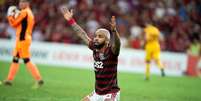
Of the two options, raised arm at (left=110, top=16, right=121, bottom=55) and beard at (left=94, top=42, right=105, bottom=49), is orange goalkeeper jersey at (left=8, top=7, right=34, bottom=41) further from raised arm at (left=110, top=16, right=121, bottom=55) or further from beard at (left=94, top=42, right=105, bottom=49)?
raised arm at (left=110, top=16, right=121, bottom=55)

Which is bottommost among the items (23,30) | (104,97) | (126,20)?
(104,97)

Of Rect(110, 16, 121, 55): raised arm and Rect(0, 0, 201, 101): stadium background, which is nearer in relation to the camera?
Rect(110, 16, 121, 55): raised arm

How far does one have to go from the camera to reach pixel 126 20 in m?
31.8

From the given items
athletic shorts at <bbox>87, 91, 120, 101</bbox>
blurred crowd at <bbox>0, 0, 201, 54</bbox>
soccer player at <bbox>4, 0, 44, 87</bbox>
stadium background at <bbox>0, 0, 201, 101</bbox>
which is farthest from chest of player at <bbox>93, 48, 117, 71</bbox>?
blurred crowd at <bbox>0, 0, 201, 54</bbox>

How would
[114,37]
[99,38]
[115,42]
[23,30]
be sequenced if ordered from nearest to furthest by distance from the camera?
[114,37] → [115,42] → [99,38] → [23,30]

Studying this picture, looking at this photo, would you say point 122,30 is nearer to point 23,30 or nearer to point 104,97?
point 23,30

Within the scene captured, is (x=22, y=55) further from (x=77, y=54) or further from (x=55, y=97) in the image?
(x=77, y=54)

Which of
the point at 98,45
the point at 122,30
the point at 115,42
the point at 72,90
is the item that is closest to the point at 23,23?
the point at 72,90

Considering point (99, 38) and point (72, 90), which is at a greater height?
point (99, 38)

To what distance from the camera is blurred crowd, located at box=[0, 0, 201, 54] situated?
3064cm

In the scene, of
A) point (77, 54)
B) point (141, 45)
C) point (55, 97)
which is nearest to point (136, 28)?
point (141, 45)

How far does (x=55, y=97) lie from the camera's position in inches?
610

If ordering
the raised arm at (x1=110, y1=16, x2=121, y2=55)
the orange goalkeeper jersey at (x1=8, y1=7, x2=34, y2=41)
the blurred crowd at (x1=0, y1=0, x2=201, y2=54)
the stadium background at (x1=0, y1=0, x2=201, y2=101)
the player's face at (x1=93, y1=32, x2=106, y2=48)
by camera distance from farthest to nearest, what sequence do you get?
the blurred crowd at (x1=0, y1=0, x2=201, y2=54) < the stadium background at (x1=0, y1=0, x2=201, y2=101) < the orange goalkeeper jersey at (x1=8, y1=7, x2=34, y2=41) < the player's face at (x1=93, y1=32, x2=106, y2=48) < the raised arm at (x1=110, y1=16, x2=121, y2=55)

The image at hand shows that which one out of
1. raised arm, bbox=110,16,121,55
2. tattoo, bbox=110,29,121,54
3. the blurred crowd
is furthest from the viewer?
the blurred crowd
